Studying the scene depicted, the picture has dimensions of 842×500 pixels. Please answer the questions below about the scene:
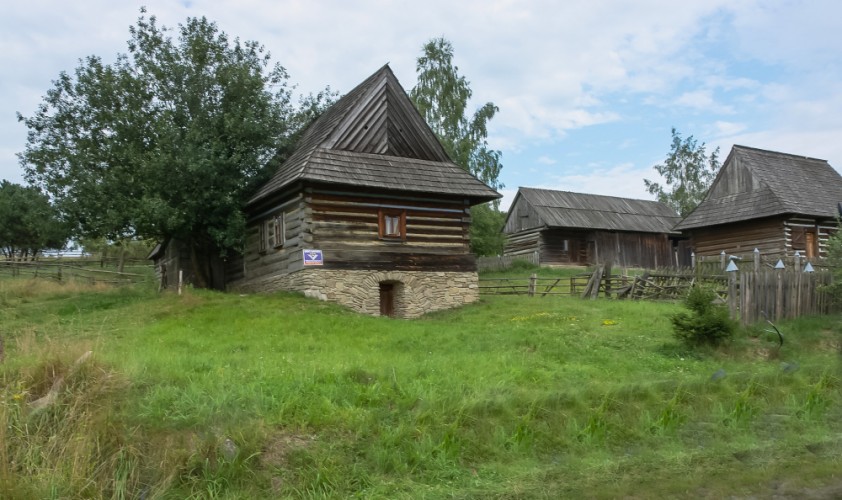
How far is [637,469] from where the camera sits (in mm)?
6961

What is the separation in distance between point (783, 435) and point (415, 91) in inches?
1273

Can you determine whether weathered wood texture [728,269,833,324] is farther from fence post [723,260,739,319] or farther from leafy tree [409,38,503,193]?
leafy tree [409,38,503,193]

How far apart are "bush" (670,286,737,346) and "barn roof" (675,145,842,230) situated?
58.3 ft

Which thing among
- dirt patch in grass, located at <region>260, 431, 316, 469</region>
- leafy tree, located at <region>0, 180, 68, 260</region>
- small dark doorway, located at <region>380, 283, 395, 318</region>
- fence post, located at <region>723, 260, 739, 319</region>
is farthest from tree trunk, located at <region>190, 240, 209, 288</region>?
dirt patch in grass, located at <region>260, 431, 316, 469</region>

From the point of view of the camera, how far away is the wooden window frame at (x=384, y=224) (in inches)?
790

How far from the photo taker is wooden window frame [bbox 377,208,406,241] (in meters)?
20.1

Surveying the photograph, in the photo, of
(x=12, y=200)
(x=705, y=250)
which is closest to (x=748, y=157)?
(x=705, y=250)

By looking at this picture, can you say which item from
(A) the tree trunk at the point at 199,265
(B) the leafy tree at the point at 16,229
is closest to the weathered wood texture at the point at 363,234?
(A) the tree trunk at the point at 199,265

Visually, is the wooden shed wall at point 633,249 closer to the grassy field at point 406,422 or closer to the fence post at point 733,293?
the fence post at point 733,293

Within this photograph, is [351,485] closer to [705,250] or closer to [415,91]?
[705,250]

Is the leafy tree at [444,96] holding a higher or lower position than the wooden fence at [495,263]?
higher

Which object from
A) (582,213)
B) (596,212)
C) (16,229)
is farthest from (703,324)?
(16,229)

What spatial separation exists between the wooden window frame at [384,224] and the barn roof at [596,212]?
18766 mm

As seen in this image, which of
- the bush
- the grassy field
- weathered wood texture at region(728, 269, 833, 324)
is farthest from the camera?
weathered wood texture at region(728, 269, 833, 324)
